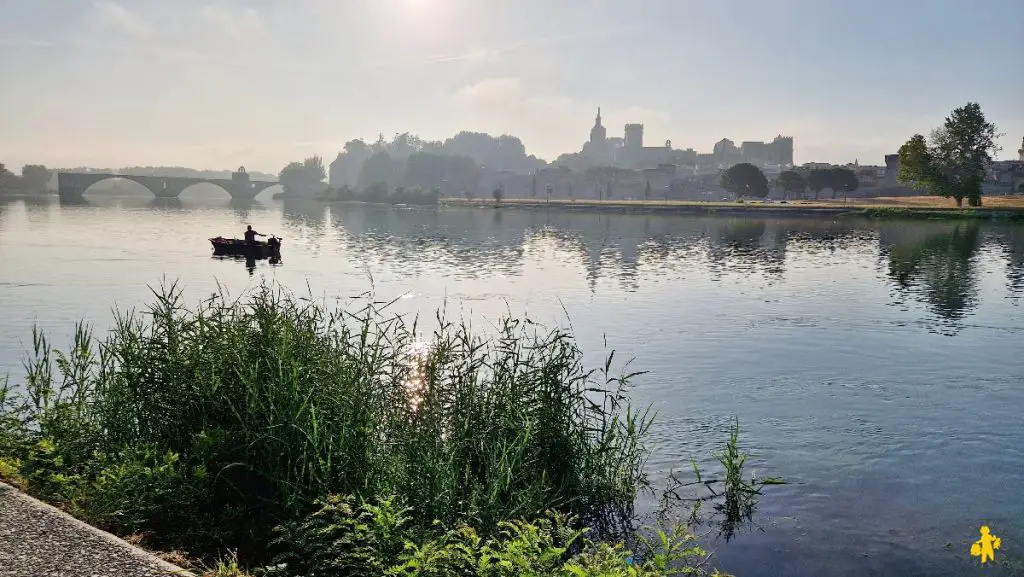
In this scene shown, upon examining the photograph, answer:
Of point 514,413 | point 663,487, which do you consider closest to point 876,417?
point 663,487

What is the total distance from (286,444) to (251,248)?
116ft

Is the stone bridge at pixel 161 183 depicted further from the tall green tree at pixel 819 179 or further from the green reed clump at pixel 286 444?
the green reed clump at pixel 286 444

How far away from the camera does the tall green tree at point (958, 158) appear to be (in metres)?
84.9

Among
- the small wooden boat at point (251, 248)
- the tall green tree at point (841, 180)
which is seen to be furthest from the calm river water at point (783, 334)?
the tall green tree at point (841, 180)

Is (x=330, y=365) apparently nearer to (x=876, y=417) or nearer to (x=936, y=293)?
(x=876, y=417)

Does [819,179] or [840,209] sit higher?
[819,179]

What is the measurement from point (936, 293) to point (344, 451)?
2912cm

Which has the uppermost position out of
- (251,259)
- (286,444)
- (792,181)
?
(792,181)

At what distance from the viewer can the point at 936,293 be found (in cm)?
3086

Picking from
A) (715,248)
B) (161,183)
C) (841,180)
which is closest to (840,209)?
(841,180)

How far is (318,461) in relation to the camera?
27.8ft

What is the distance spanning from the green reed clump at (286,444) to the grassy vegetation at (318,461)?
0.08 feet

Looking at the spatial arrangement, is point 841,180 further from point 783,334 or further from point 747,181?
point 783,334

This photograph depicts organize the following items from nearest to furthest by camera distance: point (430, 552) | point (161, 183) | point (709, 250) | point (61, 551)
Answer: point (61, 551)
point (430, 552)
point (709, 250)
point (161, 183)
